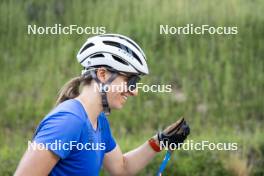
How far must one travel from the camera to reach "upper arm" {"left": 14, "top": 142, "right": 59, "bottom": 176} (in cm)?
321

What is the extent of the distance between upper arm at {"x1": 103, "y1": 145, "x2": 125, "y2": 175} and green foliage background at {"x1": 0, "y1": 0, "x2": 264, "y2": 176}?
317 cm

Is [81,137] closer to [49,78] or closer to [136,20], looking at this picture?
[49,78]

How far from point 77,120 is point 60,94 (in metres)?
0.42

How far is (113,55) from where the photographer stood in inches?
150

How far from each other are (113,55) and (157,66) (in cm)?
520

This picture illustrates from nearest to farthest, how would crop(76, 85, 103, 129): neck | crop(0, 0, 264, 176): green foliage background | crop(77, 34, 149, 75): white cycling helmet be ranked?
crop(76, 85, 103, 129): neck < crop(77, 34, 149, 75): white cycling helmet < crop(0, 0, 264, 176): green foliage background

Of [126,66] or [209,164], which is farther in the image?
[209,164]

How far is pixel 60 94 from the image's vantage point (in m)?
3.74

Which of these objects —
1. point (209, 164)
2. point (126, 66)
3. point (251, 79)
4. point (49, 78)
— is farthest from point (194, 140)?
point (126, 66)

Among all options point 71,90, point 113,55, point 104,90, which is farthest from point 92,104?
point 113,55

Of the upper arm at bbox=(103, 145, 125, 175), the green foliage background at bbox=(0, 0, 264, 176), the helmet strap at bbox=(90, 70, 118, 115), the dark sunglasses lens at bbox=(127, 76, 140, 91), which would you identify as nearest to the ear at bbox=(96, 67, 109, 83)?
the helmet strap at bbox=(90, 70, 118, 115)

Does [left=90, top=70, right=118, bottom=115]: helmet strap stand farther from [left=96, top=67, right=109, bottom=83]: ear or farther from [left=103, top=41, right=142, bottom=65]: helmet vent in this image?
[left=103, top=41, right=142, bottom=65]: helmet vent

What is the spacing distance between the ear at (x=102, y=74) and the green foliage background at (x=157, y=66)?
3651mm

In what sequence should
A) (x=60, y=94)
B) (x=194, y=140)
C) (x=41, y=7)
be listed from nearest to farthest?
(x=60, y=94) → (x=194, y=140) → (x=41, y=7)
